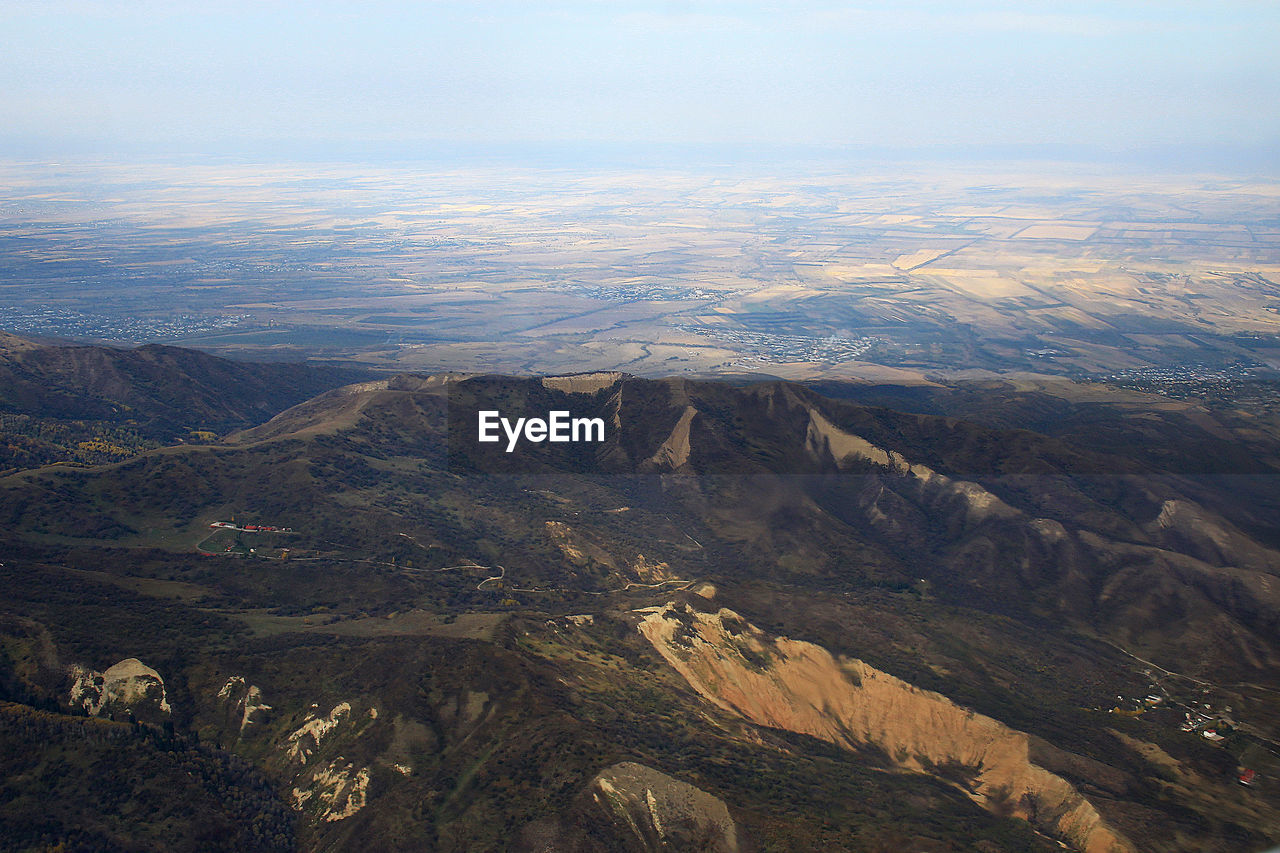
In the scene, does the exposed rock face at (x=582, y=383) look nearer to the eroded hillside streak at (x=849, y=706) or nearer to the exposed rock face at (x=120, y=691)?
the eroded hillside streak at (x=849, y=706)

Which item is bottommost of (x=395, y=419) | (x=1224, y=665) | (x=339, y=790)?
(x=1224, y=665)

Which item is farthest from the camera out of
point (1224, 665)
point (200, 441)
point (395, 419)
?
point (200, 441)

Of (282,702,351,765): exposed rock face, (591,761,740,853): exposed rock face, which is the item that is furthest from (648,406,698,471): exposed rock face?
(591,761,740,853): exposed rock face

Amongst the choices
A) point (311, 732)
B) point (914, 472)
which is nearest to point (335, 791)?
point (311, 732)

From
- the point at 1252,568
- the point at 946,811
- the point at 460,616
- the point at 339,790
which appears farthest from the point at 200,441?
the point at 1252,568

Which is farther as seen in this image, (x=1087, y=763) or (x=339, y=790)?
(x=1087, y=763)

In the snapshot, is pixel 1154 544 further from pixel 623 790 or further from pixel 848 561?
pixel 623 790

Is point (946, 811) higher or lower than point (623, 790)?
lower

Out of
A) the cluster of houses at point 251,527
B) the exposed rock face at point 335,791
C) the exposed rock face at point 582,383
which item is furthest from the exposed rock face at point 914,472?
the exposed rock face at point 335,791
